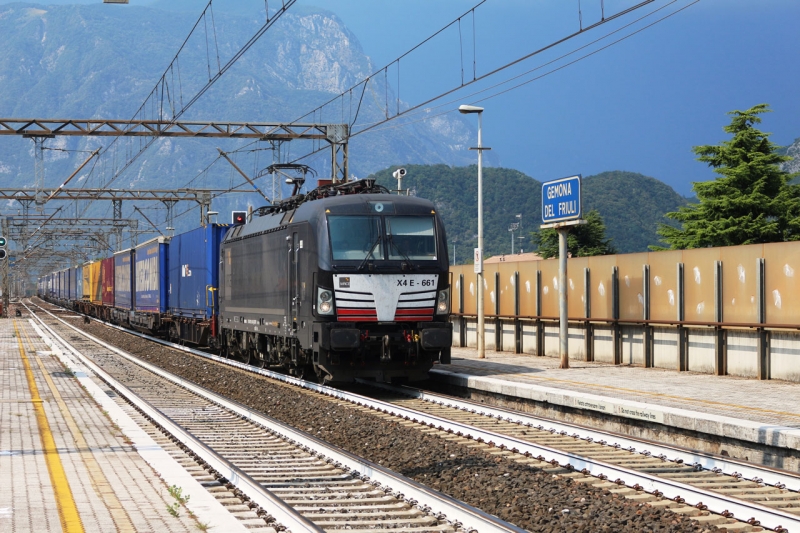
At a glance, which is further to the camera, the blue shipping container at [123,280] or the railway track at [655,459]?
the blue shipping container at [123,280]

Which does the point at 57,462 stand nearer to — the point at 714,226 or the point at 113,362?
the point at 113,362

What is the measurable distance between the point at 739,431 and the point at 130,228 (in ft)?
196

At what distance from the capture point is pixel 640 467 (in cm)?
995

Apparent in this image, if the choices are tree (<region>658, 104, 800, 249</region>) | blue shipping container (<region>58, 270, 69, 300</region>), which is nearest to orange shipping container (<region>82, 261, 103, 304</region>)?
blue shipping container (<region>58, 270, 69, 300</region>)

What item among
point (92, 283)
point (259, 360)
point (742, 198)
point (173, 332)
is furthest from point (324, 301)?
point (92, 283)

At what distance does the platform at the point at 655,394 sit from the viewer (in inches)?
442

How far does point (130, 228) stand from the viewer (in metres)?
66.2

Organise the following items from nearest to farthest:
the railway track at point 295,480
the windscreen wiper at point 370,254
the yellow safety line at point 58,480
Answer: the yellow safety line at point 58,480, the railway track at point 295,480, the windscreen wiper at point 370,254

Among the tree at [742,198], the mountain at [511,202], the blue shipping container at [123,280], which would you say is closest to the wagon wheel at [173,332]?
the blue shipping container at [123,280]

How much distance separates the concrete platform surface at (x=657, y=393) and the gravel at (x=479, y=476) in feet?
9.00

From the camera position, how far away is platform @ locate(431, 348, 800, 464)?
11.2m

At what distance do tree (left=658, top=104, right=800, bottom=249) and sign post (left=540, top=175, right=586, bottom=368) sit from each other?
27.6 meters

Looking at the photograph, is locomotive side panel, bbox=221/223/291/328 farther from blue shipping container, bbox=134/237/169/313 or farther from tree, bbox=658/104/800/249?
tree, bbox=658/104/800/249

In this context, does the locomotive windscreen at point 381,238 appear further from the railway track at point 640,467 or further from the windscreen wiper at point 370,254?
the railway track at point 640,467
